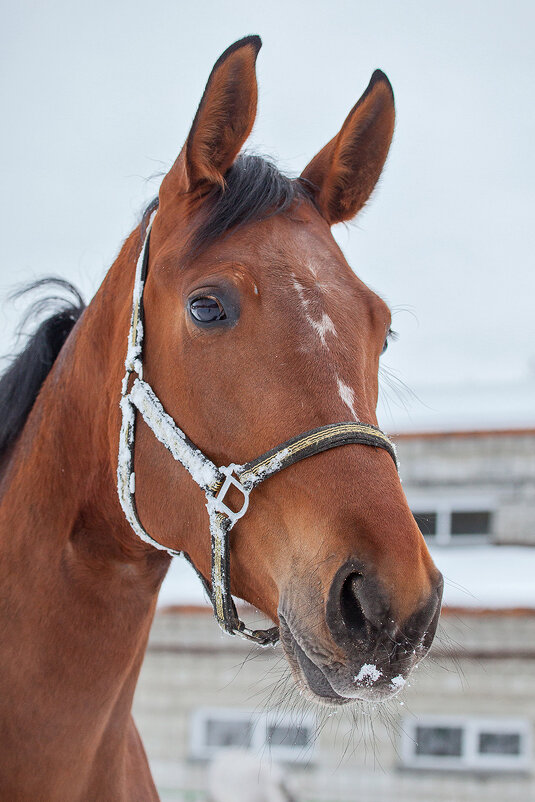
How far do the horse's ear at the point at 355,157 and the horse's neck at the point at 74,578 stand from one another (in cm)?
91

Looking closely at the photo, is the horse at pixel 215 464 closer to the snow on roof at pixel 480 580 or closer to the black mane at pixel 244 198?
the black mane at pixel 244 198

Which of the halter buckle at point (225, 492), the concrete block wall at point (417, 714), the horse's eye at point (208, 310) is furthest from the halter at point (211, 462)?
the concrete block wall at point (417, 714)

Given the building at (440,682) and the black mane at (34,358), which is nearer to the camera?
the black mane at (34,358)

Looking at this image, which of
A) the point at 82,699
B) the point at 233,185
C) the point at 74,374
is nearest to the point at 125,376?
the point at 74,374

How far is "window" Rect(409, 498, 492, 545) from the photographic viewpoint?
1241 cm

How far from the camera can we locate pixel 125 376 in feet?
7.43

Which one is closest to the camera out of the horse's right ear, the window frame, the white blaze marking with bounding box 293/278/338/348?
the white blaze marking with bounding box 293/278/338/348

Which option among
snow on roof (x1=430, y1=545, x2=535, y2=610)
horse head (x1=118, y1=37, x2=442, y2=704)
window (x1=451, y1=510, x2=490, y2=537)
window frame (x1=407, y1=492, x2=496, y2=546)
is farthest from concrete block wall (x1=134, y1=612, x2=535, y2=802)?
horse head (x1=118, y1=37, x2=442, y2=704)

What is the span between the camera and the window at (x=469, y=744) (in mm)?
10602

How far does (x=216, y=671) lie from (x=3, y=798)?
990 centimetres

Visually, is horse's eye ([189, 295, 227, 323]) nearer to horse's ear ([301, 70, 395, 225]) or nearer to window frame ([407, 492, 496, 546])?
horse's ear ([301, 70, 395, 225])

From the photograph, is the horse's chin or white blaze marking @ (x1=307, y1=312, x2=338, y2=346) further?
white blaze marking @ (x1=307, y1=312, x2=338, y2=346)

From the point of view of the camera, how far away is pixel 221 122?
226cm

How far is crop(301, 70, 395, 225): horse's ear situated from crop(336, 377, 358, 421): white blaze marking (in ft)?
3.15
